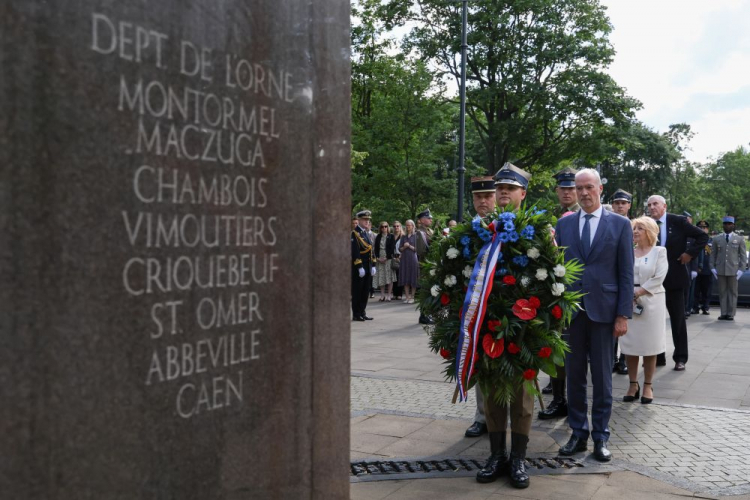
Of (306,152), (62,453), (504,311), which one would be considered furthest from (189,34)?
(504,311)

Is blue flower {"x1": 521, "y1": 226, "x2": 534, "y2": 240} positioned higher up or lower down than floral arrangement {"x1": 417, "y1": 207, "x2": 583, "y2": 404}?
higher up

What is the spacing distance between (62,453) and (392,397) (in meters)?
5.70

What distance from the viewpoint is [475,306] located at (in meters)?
5.02

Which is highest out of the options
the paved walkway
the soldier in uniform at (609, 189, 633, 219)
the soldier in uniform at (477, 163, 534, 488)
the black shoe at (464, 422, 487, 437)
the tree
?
the tree

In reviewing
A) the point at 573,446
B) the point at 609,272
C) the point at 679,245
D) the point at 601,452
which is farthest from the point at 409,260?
the point at 601,452

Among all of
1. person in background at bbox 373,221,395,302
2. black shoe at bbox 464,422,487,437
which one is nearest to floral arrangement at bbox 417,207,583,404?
black shoe at bbox 464,422,487,437

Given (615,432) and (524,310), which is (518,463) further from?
(615,432)

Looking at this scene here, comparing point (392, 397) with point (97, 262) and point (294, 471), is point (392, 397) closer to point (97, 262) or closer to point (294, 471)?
point (294, 471)

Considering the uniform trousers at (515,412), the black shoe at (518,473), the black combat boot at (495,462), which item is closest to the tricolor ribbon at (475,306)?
the uniform trousers at (515,412)

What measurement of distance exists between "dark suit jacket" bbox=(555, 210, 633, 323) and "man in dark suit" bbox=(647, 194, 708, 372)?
3.86m

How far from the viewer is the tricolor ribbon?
4.99 meters

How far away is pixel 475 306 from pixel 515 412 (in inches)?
30.8

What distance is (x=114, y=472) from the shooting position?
2205 millimetres

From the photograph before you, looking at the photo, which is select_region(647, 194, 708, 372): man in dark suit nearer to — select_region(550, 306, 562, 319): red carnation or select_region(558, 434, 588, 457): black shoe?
select_region(558, 434, 588, 457): black shoe
